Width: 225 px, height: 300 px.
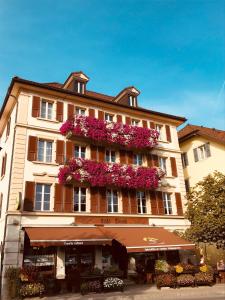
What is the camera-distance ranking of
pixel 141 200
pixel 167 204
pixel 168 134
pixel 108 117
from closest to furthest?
1. pixel 141 200
2. pixel 167 204
3. pixel 108 117
4. pixel 168 134

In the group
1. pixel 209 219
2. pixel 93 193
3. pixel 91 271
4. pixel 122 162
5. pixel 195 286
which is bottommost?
pixel 195 286

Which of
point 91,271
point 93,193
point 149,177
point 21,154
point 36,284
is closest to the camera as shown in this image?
point 36,284

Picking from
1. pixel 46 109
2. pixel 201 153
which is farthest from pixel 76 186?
pixel 201 153

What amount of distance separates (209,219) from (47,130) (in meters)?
12.7

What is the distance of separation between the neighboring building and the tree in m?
4.83

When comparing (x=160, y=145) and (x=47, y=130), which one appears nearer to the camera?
(x=47, y=130)

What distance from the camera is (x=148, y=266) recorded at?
20.5 meters

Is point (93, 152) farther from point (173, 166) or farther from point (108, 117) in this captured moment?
point (173, 166)

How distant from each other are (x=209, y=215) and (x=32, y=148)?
→ 12753mm

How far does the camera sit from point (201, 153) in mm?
27406

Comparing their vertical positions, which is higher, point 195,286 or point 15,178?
point 15,178

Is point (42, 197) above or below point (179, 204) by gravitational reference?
below

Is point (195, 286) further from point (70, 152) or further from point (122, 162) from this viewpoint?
point (70, 152)

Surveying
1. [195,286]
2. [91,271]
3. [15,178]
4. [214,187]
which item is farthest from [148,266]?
[15,178]
